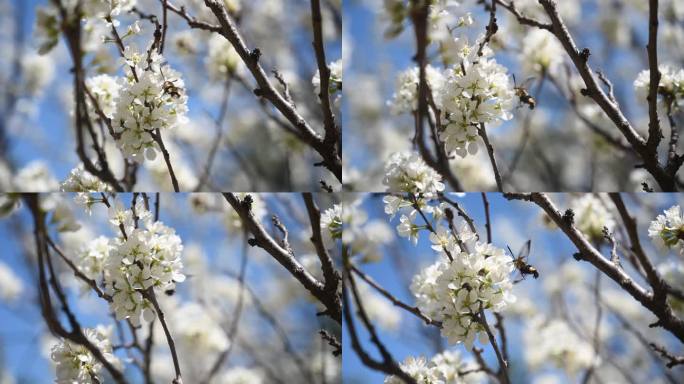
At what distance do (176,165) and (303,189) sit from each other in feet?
0.91

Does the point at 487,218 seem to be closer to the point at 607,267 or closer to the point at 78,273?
the point at 607,267

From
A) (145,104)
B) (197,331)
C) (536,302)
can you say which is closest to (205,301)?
(197,331)

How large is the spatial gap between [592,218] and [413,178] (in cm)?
40

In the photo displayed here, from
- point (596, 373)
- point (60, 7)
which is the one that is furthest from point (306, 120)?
point (596, 373)

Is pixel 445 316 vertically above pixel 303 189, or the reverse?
pixel 303 189

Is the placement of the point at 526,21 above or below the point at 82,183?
above

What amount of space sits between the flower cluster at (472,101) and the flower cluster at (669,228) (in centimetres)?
34

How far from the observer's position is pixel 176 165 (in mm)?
1361

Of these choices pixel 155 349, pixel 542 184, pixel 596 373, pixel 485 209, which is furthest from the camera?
pixel 542 184

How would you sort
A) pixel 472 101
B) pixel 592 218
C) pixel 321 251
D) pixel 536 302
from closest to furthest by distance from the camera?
1. pixel 472 101
2. pixel 321 251
3. pixel 592 218
4. pixel 536 302

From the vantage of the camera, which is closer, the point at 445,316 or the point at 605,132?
the point at 445,316

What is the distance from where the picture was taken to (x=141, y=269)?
1027 millimetres

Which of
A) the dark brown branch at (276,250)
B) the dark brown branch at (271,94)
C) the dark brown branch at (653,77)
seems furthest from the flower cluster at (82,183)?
the dark brown branch at (653,77)

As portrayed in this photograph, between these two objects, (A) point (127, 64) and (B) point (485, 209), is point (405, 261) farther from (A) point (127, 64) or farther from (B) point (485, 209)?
(A) point (127, 64)
